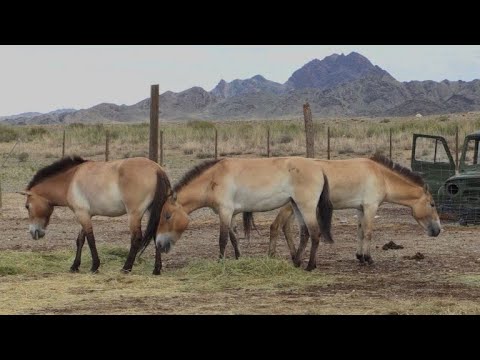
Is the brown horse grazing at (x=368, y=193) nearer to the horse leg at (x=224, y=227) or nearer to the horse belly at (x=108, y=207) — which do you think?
the horse leg at (x=224, y=227)

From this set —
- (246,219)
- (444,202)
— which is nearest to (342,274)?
(246,219)

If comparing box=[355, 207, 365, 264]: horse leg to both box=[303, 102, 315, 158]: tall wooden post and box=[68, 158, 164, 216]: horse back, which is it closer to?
box=[68, 158, 164, 216]: horse back

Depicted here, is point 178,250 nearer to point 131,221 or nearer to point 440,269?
point 131,221

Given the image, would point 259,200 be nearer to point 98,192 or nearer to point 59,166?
point 98,192

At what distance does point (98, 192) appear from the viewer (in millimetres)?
10539

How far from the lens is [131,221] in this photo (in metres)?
10.3

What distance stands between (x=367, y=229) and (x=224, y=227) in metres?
2.18

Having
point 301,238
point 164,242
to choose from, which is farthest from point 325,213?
point 164,242

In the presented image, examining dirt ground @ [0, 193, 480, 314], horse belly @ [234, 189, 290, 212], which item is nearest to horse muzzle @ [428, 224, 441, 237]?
dirt ground @ [0, 193, 480, 314]

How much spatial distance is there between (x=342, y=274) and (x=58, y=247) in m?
5.40

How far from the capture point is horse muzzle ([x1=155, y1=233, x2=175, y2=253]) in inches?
413

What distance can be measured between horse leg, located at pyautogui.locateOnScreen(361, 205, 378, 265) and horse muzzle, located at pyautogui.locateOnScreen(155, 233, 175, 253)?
2.84 m

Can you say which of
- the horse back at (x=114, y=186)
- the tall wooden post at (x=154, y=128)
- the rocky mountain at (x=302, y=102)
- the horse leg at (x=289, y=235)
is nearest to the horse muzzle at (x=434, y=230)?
the horse leg at (x=289, y=235)

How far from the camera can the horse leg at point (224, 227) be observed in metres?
10.6
